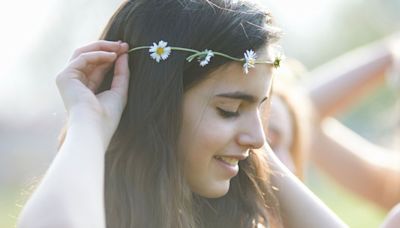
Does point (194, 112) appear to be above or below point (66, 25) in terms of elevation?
below

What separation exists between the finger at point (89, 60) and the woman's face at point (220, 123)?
27cm

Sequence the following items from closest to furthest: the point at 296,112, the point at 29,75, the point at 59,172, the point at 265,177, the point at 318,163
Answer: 1. the point at 59,172
2. the point at 265,177
3. the point at 296,112
4. the point at 318,163
5. the point at 29,75

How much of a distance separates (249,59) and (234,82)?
0.28 feet

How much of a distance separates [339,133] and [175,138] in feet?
8.92

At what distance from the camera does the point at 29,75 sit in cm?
2281

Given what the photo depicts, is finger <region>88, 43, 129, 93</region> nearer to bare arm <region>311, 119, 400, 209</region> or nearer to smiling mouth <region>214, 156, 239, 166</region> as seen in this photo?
smiling mouth <region>214, 156, 239, 166</region>

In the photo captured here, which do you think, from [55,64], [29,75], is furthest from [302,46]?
[29,75]

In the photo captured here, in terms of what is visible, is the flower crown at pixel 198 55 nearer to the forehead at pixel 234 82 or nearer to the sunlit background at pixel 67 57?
the forehead at pixel 234 82

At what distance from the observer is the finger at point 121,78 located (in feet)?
10.9

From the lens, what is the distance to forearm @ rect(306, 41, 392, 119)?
561 cm

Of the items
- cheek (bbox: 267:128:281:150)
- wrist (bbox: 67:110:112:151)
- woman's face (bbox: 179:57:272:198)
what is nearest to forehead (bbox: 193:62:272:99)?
woman's face (bbox: 179:57:272:198)

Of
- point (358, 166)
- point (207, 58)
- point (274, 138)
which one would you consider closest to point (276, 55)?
point (207, 58)

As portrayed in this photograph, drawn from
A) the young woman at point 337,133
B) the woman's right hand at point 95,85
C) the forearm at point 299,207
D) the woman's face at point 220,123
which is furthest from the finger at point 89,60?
the young woman at point 337,133

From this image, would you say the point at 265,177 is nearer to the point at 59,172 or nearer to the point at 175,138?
the point at 175,138
